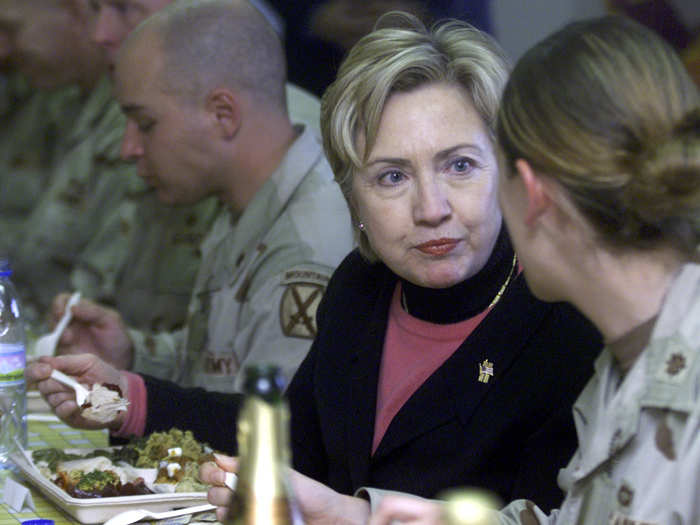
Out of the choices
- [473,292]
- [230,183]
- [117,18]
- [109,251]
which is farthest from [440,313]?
[109,251]

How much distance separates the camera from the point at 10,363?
223cm

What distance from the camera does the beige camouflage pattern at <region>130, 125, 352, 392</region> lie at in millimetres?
2820

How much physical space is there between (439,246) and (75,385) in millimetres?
865

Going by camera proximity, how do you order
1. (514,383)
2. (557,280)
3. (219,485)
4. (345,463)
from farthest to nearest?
(345,463) < (514,383) < (219,485) < (557,280)

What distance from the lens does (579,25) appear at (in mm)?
1473

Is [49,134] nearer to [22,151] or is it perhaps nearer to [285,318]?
[22,151]

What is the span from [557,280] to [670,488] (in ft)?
0.98

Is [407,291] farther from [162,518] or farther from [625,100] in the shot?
[625,100]

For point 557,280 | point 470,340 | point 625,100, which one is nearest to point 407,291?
point 470,340

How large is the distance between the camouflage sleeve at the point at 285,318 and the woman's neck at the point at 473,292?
652mm

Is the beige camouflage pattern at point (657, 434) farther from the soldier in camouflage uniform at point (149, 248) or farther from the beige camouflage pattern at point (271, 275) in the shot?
the soldier in camouflage uniform at point (149, 248)

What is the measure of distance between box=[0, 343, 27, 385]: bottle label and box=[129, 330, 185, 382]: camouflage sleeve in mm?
1172

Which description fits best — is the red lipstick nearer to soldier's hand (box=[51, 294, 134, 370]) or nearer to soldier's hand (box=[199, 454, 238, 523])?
soldier's hand (box=[199, 454, 238, 523])

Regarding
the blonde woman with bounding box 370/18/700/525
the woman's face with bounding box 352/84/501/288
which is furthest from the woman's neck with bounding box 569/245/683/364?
the woman's face with bounding box 352/84/501/288
